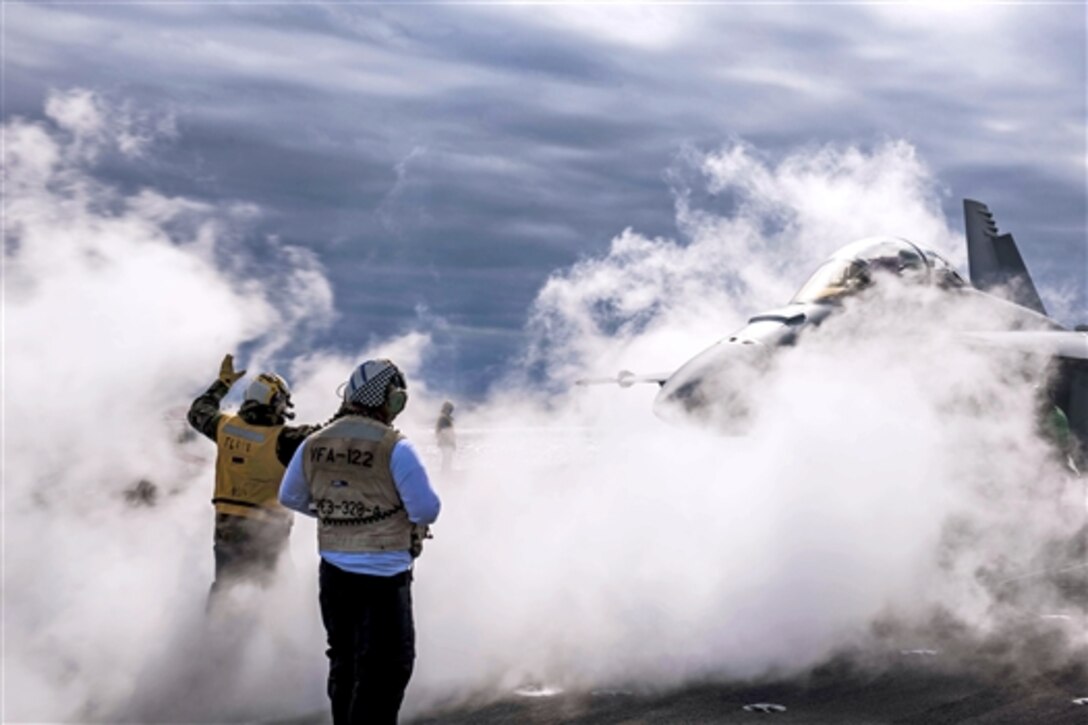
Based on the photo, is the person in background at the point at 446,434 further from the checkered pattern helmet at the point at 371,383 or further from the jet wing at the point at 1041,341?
the checkered pattern helmet at the point at 371,383

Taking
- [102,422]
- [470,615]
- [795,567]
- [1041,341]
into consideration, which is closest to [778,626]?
[795,567]

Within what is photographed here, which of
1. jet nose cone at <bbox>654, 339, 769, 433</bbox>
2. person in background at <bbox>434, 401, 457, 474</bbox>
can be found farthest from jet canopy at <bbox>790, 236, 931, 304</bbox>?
person in background at <bbox>434, 401, 457, 474</bbox>

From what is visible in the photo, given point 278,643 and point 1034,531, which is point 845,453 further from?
point 278,643

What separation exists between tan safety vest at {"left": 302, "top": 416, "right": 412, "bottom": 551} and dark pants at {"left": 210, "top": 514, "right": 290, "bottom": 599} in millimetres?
2444

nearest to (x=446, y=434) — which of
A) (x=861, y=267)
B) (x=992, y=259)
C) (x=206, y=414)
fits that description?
(x=992, y=259)

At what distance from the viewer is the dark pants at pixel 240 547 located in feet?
28.6

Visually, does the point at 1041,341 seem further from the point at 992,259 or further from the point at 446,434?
the point at 446,434

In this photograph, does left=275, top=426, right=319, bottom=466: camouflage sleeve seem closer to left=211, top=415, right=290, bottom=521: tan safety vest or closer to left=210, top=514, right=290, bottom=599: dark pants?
left=211, top=415, right=290, bottom=521: tan safety vest

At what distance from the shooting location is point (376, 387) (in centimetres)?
648

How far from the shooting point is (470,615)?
33.0 ft

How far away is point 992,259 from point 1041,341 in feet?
39.9

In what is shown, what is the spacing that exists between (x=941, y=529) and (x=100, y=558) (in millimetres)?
7833

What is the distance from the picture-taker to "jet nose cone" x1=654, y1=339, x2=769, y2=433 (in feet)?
47.1

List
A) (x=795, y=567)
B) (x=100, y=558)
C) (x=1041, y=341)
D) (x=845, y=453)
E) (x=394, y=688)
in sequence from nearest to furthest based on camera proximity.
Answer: (x=394, y=688) < (x=100, y=558) < (x=795, y=567) < (x=845, y=453) < (x=1041, y=341)
